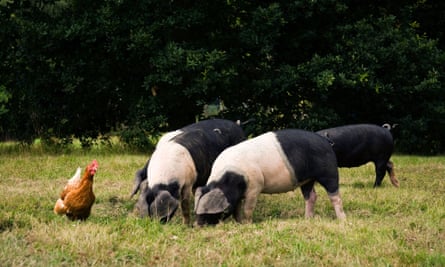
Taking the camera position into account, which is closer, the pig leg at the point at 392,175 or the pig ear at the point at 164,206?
the pig ear at the point at 164,206

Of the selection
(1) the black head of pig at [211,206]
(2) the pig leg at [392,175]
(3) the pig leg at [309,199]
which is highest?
(1) the black head of pig at [211,206]

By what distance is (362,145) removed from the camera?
30.6 feet

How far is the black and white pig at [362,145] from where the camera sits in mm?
9234

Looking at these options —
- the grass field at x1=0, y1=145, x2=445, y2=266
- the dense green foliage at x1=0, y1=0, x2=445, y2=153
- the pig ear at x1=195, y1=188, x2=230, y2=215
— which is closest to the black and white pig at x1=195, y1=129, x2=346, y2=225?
the pig ear at x1=195, y1=188, x2=230, y2=215

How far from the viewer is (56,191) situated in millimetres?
8781

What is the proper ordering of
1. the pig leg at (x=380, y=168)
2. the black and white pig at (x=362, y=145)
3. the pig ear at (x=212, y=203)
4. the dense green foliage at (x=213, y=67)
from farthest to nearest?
1. the dense green foliage at (x=213, y=67)
2. the pig leg at (x=380, y=168)
3. the black and white pig at (x=362, y=145)
4. the pig ear at (x=212, y=203)

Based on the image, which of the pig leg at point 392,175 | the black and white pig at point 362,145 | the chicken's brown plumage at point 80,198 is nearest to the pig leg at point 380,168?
the black and white pig at point 362,145

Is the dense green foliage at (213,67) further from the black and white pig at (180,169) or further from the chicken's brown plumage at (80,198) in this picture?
the chicken's brown plumage at (80,198)

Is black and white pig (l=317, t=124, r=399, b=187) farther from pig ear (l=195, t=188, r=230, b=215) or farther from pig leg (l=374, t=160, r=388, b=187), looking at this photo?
pig ear (l=195, t=188, r=230, b=215)

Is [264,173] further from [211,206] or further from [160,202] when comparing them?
[160,202]

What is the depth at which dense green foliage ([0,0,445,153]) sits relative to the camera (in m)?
13.5

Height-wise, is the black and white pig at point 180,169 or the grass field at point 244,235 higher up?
the black and white pig at point 180,169

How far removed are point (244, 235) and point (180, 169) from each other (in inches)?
50.7

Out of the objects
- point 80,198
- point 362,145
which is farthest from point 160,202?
point 362,145
